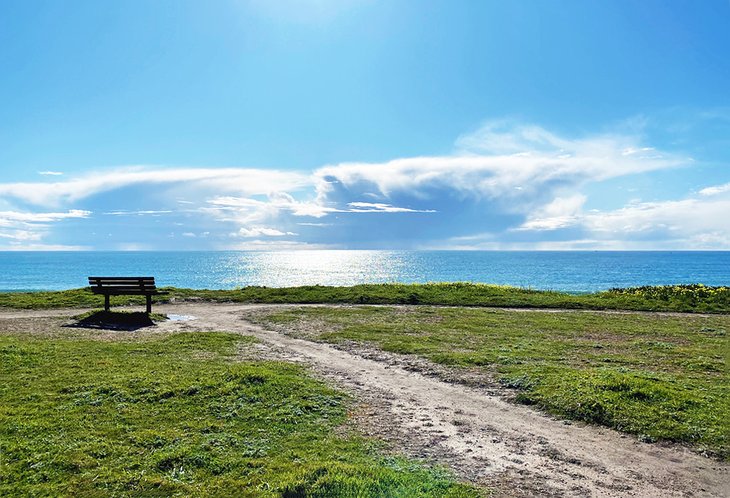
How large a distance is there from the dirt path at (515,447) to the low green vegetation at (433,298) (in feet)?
60.5

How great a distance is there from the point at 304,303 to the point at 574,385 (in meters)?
20.9

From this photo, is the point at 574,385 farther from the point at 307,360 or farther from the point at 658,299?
the point at 658,299

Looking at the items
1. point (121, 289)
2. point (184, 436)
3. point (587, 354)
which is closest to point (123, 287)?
point (121, 289)

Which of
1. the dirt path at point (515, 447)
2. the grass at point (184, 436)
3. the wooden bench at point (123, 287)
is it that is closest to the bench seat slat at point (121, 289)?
the wooden bench at point (123, 287)

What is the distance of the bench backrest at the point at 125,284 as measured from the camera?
2316cm

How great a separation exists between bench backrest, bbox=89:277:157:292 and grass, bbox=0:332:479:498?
34.4ft

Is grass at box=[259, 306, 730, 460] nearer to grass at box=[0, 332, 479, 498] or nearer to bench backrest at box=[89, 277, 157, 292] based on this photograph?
grass at box=[0, 332, 479, 498]

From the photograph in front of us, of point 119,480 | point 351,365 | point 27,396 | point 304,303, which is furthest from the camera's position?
point 304,303

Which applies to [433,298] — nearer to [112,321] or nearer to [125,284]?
[125,284]

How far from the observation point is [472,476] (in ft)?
22.5

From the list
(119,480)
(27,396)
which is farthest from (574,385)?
(27,396)

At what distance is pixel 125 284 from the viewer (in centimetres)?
2338

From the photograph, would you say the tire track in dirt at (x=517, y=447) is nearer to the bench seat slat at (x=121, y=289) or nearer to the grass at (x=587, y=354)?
the grass at (x=587, y=354)

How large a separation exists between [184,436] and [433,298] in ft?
77.8
